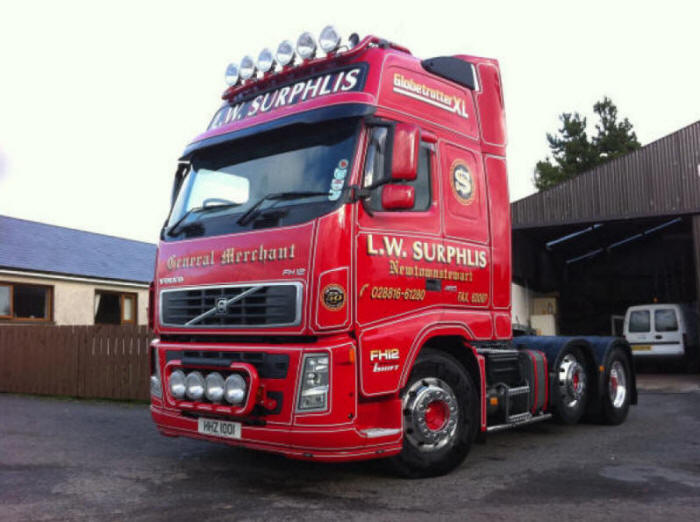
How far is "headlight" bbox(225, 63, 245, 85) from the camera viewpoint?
21.6ft

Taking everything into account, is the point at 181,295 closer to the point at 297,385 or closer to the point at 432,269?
the point at 297,385

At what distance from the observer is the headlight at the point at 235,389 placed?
Answer: 17.0 ft

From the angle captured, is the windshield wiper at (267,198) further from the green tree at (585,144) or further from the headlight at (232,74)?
the green tree at (585,144)

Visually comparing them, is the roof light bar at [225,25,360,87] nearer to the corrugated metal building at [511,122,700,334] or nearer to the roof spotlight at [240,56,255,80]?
the roof spotlight at [240,56,255,80]

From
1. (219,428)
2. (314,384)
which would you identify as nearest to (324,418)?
(314,384)

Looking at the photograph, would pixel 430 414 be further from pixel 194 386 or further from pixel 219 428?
pixel 194 386

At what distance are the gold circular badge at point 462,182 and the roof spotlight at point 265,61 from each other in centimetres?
192

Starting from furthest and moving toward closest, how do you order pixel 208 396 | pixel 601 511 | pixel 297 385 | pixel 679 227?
pixel 679 227 → pixel 208 396 → pixel 297 385 → pixel 601 511

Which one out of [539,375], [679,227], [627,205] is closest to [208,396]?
[539,375]

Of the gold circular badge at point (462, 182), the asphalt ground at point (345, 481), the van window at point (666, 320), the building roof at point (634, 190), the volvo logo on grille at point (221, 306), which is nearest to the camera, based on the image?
the asphalt ground at point (345, 481)

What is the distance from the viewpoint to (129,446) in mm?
7484

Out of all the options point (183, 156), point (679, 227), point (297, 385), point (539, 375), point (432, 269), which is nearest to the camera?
point (297, 385)

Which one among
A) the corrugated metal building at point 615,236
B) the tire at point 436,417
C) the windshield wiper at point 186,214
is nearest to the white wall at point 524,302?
the corrugated metal building at point 615,236

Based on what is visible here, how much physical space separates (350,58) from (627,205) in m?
13.8
